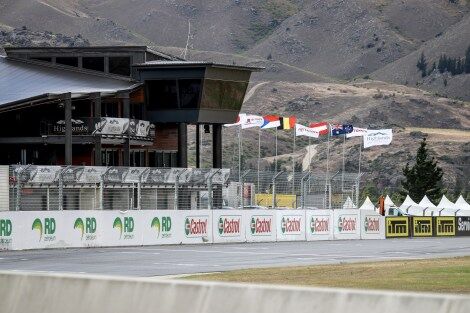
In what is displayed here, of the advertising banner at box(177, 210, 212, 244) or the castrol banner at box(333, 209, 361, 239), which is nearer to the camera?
the advertising banner at box(177, 210, 212, 244)

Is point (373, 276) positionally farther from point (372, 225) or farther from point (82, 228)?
point (372, 225)

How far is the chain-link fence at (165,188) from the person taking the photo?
40.2 meters

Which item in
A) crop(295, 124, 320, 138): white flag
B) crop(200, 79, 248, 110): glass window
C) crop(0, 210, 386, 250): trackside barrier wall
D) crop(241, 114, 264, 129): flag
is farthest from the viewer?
crop(241, 114, 264, 129): flag

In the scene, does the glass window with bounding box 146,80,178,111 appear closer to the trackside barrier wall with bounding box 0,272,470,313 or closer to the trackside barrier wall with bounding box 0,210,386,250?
the trackside barrier wall with bounding box 0,210,386,250

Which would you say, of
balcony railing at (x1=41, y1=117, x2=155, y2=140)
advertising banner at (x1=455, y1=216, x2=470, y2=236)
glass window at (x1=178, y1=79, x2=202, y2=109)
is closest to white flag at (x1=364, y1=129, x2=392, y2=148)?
glass window at (x1=178, y1=79, x2=202, y2=109)

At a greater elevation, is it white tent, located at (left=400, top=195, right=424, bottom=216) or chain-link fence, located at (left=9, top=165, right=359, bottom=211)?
chain-link fence, located at (left=9, top=165, right=359, bottom=211)

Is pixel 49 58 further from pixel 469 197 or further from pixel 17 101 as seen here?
pixel 469 197

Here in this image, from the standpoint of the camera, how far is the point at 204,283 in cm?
775

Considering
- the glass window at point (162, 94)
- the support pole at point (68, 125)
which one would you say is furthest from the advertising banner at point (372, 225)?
the glass window at point (162, 94)

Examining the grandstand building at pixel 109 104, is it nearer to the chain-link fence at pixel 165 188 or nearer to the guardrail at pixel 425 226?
the chain-link fence at pixel 165 188

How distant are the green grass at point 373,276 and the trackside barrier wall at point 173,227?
37.1 feet

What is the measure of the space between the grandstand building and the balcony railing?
0.19 feet

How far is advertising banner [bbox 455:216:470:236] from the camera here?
65062 mm

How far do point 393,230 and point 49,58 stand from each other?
28228mm
